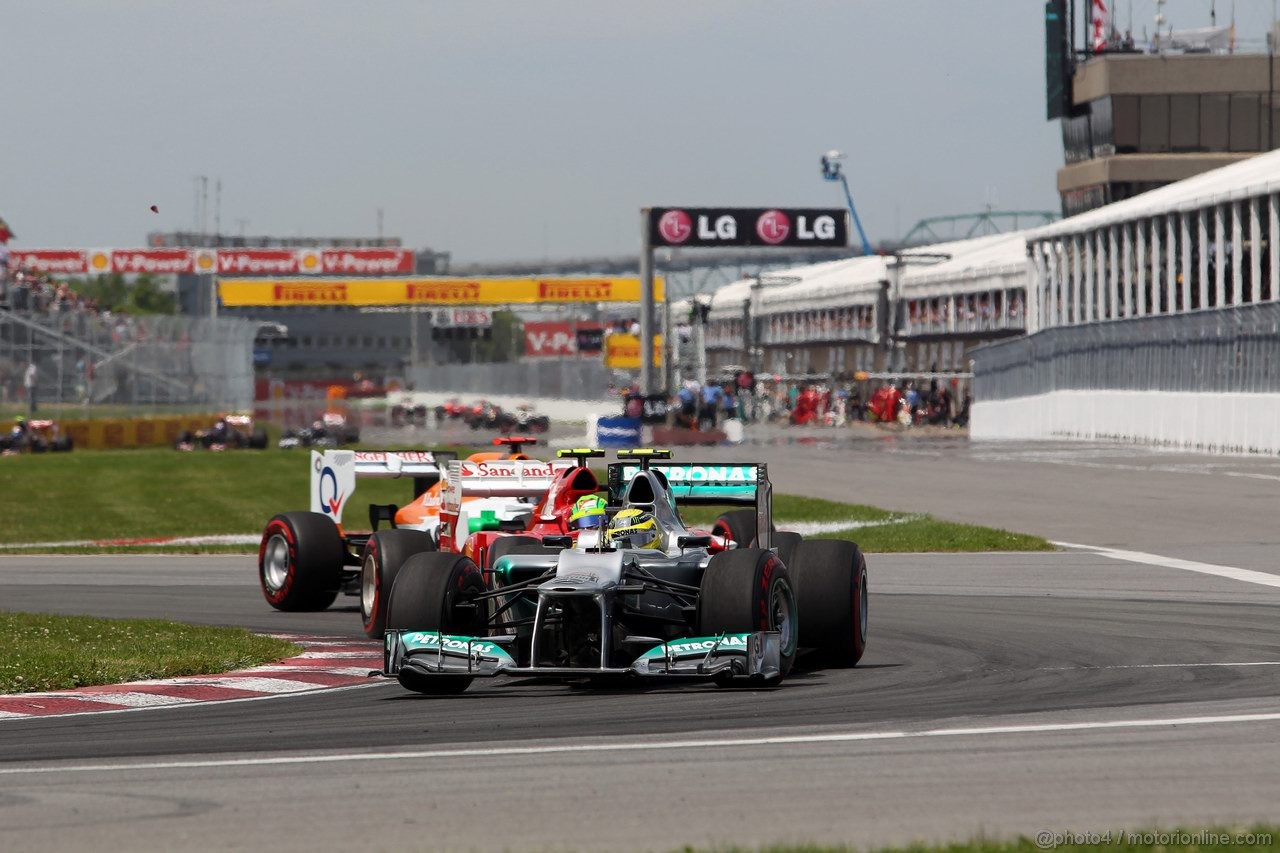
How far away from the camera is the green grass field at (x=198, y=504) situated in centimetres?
2462

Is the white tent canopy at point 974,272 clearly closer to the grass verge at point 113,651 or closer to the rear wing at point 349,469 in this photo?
the rear wing at point 349,469

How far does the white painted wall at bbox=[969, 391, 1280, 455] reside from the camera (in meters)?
41.3

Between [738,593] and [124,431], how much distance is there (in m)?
45.7

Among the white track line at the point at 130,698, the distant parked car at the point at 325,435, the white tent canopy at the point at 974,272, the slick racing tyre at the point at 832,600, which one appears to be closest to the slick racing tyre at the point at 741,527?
the slick racing tyre at the point at 832,600

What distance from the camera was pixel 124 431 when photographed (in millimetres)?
54344

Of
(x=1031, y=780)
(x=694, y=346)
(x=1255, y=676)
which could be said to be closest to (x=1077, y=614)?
(x=1255, y=676)

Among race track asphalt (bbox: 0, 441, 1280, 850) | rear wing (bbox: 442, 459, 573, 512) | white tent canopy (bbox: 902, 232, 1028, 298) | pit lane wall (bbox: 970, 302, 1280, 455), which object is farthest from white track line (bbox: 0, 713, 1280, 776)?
white tent canopy (bbox: 902, 232, 1028, 298)

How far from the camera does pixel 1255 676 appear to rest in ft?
36.7

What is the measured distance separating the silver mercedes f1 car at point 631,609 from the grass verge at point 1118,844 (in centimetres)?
437

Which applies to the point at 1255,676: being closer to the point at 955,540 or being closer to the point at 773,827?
the point at 773,827

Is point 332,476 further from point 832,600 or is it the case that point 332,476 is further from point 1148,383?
point 1148,383

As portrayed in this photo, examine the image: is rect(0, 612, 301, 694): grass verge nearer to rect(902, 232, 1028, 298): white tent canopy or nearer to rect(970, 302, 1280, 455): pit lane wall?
rect(970, 302, 1280, 455): pit lane wall

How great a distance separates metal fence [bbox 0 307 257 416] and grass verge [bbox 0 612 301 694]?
3804 cm

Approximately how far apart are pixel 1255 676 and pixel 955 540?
485 inches
